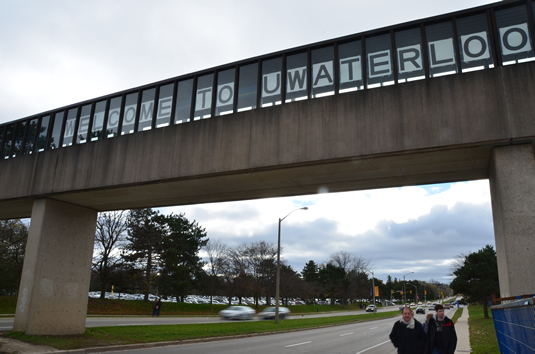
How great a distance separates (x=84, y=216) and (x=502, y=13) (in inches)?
601

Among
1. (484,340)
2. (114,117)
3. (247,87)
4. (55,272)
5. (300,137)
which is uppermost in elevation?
(247,87)

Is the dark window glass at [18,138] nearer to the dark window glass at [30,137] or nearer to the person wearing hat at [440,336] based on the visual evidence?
the dark window glass at [30,137]

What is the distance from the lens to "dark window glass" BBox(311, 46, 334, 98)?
10.5 metres

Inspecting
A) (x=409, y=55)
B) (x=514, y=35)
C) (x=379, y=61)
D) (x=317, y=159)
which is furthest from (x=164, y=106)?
(x=514, y=35)

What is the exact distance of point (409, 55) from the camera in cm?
995

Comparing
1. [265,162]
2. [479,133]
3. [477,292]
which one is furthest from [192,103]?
[477,292]

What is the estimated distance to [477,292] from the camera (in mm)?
33281

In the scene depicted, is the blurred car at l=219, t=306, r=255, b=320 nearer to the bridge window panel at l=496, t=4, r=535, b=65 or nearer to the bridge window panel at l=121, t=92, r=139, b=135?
the bridge window panel at l=121, t=92, r=139, b=135

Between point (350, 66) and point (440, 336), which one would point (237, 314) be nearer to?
point (350, 66)

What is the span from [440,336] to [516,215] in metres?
2.93

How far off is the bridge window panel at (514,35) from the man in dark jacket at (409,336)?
647cm

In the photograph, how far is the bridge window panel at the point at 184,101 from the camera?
12297 millimetres

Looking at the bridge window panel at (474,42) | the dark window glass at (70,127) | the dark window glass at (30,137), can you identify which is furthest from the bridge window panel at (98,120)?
the bridge window panel at (474,42)

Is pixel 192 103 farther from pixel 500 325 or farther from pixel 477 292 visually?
pixel 477 292
